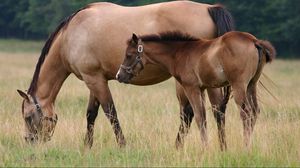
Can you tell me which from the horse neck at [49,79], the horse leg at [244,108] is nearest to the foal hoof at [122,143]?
the horse neck at [49,79]

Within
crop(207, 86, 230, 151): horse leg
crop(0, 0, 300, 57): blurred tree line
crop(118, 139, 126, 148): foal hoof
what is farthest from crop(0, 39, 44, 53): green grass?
crop(207, 86, 230, 151): horse leg

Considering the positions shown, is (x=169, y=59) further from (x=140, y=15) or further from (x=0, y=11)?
(x=0, y=11)

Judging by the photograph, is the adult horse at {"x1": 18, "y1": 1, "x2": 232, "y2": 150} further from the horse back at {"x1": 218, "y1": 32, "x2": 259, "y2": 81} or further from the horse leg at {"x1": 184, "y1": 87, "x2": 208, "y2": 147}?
the horse back at {"x1": 218, "y1": 32, "x2": 259, "y2": 81}

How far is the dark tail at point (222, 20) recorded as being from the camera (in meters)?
8.27

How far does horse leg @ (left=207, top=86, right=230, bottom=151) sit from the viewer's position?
7.90 meters

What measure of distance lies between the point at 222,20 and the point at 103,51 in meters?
1.70

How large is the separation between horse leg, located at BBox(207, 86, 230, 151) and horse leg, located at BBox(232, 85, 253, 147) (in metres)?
0.32

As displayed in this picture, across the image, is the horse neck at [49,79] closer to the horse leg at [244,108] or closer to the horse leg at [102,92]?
the horse leg at [102,92]

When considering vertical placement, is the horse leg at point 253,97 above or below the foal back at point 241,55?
below

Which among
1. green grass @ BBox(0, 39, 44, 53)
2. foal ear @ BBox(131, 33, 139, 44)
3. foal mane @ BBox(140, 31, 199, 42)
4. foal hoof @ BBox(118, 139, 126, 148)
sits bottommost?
green grass @ BBox(0, 39, 44, 53)

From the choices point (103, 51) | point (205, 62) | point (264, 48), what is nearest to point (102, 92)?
point (103, 51)

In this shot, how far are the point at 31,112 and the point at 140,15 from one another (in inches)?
86.4

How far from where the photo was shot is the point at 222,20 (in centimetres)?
830

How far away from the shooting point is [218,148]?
7.18 m
